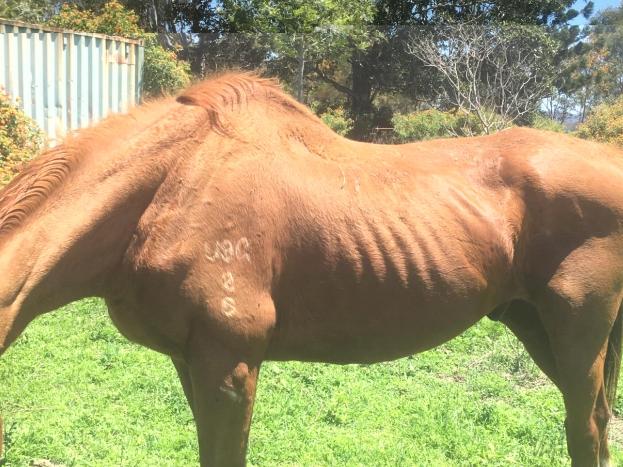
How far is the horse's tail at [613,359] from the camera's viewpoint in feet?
8.70

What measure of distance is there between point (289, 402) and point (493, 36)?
439 inches

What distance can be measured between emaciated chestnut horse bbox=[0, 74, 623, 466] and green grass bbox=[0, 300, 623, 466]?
1201 millimetres

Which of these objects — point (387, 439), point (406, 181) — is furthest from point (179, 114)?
point (387, 439)

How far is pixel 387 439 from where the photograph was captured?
140 inches

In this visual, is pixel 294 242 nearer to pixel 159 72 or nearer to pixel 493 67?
pixel 159 72

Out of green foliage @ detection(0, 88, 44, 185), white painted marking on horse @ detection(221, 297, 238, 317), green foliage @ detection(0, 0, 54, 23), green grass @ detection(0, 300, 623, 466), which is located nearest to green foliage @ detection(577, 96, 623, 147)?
green grass @ detection(0, 300, 623, 466)

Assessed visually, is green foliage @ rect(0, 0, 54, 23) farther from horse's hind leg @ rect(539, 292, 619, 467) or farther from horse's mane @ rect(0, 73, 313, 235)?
horse's hind leg @ rect(539, 292, 619, 467)

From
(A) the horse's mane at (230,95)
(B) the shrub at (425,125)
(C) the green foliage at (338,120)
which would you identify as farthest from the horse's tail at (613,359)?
(C) the green foliage at (338,120)

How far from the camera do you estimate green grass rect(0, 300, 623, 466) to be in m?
3.39

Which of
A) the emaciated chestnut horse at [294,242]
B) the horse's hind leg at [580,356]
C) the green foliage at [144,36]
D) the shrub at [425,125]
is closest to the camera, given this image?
the emaciated chestnut horse at [294,242]

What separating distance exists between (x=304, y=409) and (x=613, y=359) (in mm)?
2001

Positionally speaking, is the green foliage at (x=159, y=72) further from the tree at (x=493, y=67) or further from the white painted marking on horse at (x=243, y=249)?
the white painted marking on horse at (x=243, y=249)

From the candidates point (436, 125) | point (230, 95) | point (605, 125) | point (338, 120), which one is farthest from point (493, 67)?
point (230, 95)

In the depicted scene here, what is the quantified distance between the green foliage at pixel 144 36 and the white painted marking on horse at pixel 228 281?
7.77 metres
